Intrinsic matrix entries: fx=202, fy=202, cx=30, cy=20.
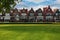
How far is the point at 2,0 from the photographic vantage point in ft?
136

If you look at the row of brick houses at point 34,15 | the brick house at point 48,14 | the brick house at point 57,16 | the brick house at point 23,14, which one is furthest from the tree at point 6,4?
the brick house at point 48,14

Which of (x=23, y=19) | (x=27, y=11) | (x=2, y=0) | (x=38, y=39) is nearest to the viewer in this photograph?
(x=38, y=39)

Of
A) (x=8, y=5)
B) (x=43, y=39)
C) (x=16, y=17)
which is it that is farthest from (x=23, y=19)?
(x=43, y=39)

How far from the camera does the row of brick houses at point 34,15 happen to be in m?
112

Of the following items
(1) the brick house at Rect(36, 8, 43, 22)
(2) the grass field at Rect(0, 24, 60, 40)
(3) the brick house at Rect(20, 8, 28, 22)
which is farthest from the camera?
(1) the brick house at Rect(36, 8, 43, 22)

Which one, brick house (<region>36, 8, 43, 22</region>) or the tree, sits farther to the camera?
brick house (<region>36, 8, 43, 22</region>)

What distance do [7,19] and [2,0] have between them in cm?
7005

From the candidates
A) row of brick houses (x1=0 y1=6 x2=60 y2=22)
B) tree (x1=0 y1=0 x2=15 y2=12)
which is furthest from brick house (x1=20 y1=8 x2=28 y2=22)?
Result: tree (x1=0 y1=0 x2=15 y2=12)

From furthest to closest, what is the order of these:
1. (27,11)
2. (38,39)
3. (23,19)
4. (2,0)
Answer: (27,11)
(23,19)
(2,0)
(38,39)

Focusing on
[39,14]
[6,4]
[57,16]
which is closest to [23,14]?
[39,14]

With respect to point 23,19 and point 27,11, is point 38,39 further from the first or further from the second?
point 27,11

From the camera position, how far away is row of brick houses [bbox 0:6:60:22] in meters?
112

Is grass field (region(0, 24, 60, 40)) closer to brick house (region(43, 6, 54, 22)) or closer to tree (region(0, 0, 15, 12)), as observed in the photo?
tree (region(0, 0, 15, 12))

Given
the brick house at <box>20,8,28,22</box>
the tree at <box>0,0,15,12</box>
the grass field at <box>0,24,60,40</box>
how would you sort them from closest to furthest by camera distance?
the grass field at <box>0,24,60,40</box> < the tree at <box>0,0,15,12</box> < the brick house at <box>20,8,28,22</box>
